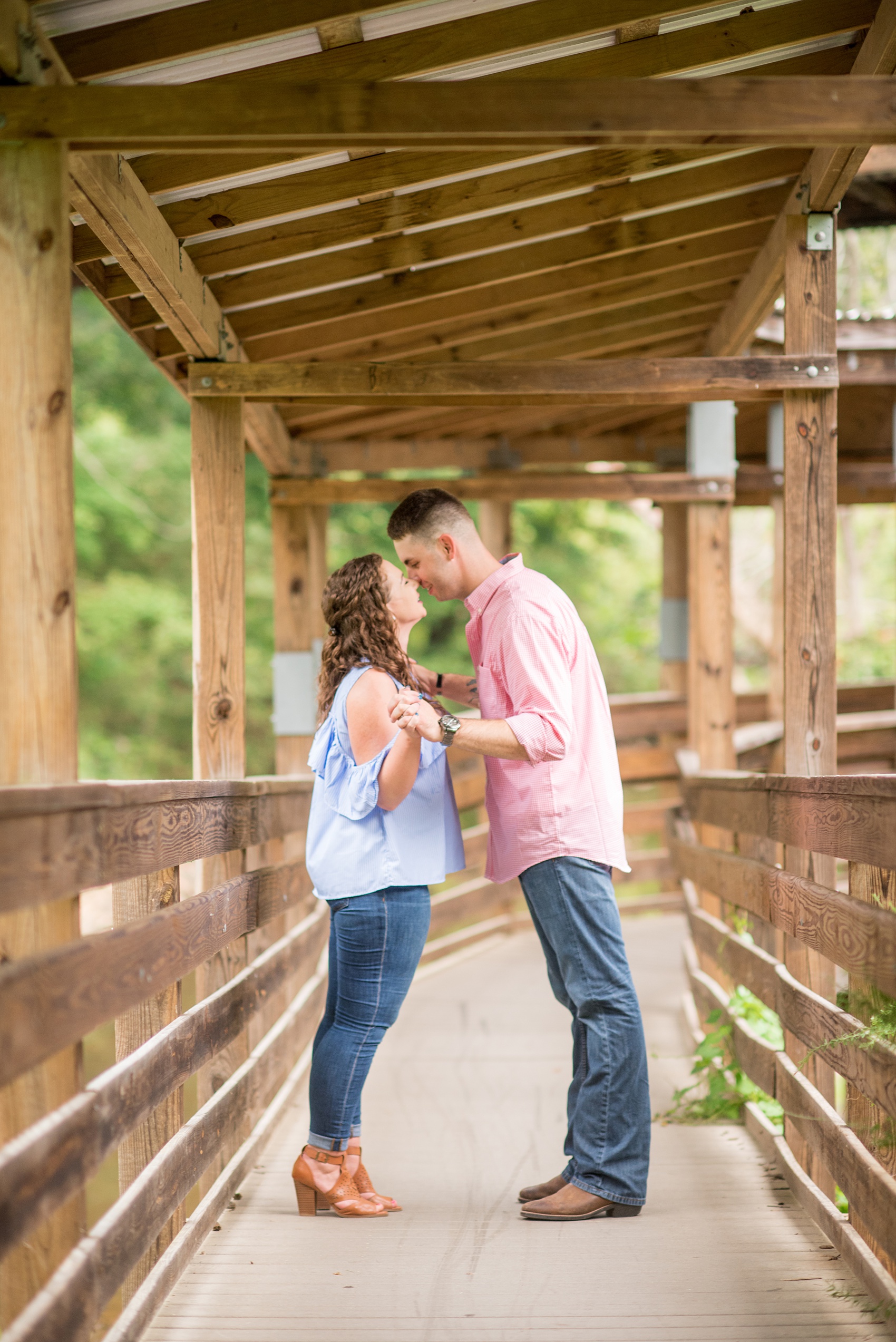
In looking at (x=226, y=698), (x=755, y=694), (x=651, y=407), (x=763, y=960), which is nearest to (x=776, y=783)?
(x=763, y=960)

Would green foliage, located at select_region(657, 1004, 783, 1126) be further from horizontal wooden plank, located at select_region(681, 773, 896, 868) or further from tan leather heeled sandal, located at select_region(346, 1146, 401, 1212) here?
tan leather heeled sandal, located at select_region(346, 1146, 401, 1212)

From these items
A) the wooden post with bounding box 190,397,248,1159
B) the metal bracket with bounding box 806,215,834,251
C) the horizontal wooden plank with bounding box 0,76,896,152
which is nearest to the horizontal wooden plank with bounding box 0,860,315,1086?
the wooden post with bounding box 190,397,248,1159

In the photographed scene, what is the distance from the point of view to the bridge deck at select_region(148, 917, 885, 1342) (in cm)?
260

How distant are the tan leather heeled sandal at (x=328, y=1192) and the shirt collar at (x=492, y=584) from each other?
145cm

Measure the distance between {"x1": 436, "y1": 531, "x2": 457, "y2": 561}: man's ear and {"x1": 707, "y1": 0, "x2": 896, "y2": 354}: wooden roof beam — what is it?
1.31m

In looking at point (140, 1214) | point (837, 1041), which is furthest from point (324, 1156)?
point (837, 1041)

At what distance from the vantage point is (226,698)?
14.2 feet

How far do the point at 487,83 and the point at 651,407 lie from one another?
5.13 meters

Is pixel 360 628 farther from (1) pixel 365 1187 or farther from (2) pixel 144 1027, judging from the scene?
(1) pixel 365 1187

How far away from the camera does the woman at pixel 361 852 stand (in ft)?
10.6

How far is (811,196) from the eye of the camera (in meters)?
4.20

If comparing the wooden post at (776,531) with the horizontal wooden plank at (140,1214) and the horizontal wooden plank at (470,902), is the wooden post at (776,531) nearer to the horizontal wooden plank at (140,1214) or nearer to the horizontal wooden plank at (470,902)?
the horizontal wooden plank at (470,902)

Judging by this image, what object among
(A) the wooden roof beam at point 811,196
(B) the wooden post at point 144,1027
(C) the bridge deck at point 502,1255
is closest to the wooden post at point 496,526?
(A) the wooden roof beam at point 811,196

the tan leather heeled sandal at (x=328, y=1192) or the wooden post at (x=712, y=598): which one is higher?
the wooden post at (x=712, y=598)
